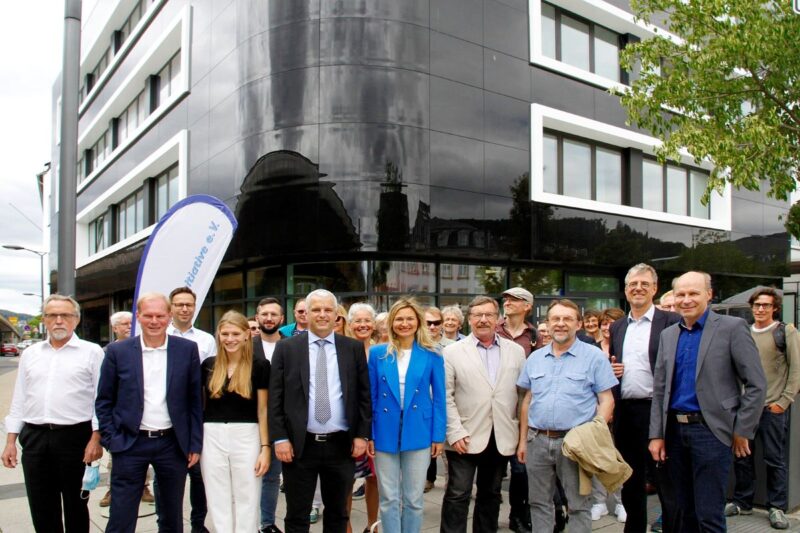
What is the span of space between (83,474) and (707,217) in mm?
19295

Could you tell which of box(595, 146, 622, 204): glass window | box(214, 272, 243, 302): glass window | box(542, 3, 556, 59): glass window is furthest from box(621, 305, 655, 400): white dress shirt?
→ box(595, 146, 622, 204): glass window

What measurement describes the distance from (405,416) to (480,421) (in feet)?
2.00

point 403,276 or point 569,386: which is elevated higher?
point 403,276

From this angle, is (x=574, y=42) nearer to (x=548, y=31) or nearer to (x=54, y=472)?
(x=548, y=31)

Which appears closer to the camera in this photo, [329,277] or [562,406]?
[562,406]

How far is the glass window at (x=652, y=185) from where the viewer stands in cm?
1781

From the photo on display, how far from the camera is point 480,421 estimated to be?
473 cm

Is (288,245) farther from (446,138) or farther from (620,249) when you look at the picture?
(620,249)

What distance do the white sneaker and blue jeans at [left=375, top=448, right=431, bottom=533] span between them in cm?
211

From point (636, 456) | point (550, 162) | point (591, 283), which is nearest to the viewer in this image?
point (636, 456)

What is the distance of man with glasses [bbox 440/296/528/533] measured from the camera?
4680 millimetres

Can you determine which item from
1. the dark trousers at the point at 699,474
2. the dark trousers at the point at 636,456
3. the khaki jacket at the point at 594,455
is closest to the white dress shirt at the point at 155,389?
the khaki jacket at the point at 594,455

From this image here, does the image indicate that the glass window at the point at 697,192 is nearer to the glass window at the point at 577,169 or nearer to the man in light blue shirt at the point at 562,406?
the glass window at the point at 577,169

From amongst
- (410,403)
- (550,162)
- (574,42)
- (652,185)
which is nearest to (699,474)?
(410,403)
